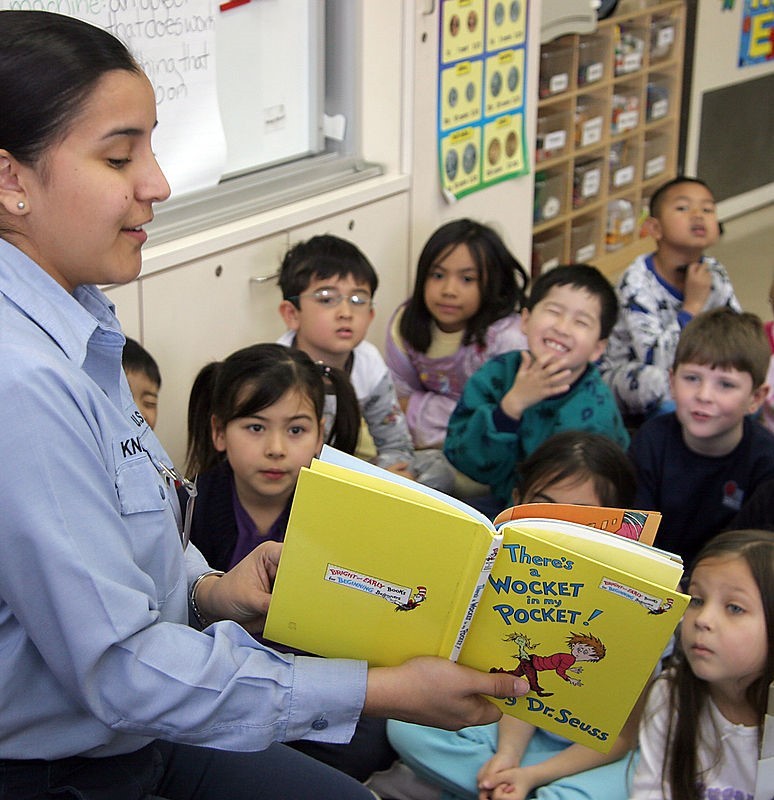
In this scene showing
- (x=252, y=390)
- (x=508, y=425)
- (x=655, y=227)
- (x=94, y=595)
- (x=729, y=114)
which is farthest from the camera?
(x=729, y=114)

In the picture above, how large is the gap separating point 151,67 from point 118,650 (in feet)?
5.74

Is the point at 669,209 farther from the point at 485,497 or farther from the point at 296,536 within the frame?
the point at 296,536

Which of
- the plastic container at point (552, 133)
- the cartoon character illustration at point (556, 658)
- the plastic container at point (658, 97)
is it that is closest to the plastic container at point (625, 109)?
the plastic container at point (658, 97)

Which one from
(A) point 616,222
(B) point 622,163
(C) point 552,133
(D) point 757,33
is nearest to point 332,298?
(C) point 552,133

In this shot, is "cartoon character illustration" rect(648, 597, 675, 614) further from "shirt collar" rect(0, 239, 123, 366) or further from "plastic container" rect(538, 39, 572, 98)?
"plastic container" rect(538, 39, 572, 98)

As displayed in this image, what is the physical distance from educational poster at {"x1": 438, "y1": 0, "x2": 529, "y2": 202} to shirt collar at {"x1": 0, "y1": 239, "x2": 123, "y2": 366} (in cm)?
226

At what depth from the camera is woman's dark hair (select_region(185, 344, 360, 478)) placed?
Answer: 1.98 metres

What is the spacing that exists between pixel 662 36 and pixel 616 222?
2.59 ft

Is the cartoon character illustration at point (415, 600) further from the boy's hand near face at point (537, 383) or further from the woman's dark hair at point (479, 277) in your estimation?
the woman's dark hair at point (479, 277)

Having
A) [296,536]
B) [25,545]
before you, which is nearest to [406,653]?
[296,536]

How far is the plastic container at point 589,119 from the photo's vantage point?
4.20m

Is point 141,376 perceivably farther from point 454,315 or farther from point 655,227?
point 655,227

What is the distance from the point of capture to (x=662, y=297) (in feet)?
10.3

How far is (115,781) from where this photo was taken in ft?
3.70
